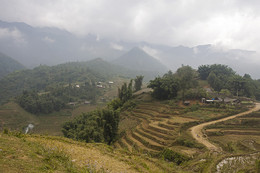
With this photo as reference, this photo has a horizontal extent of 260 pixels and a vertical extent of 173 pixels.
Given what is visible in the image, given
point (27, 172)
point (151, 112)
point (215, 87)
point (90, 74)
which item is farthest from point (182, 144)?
point (90, 74)

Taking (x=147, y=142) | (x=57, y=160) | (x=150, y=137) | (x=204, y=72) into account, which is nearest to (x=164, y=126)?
(x=150, y=137)

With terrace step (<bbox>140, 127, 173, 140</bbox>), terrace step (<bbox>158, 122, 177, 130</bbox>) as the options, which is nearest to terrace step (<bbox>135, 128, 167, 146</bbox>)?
terrace step (<bbox>140, 127, 173, 140</bbox>)

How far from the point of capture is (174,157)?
14453 mm

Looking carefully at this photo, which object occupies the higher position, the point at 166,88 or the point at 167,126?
the point at 166,88

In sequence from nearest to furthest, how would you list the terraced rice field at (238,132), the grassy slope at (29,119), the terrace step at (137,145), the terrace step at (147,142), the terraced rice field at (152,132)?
the terraced rice field at (238,132) → the terrace step at (137,145) → the terrace step at (147,142) → the terraced rice field at (152,132) → the grassy slope at (29,119)

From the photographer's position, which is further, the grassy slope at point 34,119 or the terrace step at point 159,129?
the grassy slope at point 34,119

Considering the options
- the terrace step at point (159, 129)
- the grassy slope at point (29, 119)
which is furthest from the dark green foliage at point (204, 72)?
the grassy slope at point (29, 119)

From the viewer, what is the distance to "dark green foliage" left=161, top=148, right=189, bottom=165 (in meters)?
13.7

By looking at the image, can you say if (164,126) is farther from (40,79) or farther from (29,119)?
(40,79)

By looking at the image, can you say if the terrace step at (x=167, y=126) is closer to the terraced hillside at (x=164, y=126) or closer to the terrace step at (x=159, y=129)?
the terraced hillside at (x=164, y=126)

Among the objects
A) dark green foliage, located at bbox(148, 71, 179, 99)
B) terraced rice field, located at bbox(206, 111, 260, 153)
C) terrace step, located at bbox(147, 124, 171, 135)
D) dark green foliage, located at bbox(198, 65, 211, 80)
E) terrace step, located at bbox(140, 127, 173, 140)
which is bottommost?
terrace step, located at bbox(140, 127, 173, 140)

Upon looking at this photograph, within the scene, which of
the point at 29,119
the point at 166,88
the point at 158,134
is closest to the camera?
the point at 158,134

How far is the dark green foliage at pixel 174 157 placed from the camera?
1365cm

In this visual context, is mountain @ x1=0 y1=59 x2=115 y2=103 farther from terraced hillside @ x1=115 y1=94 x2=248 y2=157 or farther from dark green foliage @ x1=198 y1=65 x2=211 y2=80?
terraced hillside @ x1=115 y1=94 x2=248 y2=157
